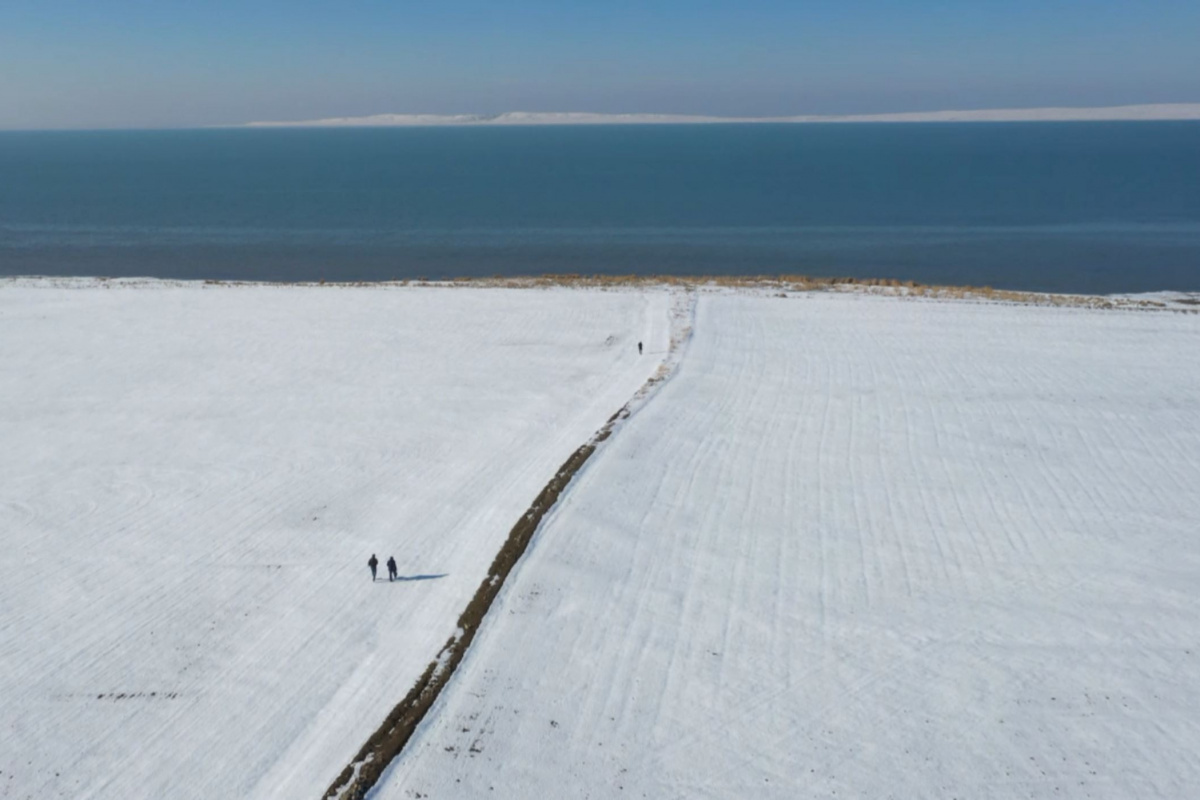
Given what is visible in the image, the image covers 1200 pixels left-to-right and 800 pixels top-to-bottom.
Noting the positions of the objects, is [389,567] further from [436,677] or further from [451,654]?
[436,677]

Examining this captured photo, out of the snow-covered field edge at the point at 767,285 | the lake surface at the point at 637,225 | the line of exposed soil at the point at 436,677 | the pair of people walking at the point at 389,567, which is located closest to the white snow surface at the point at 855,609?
the line of exposed soil at the point at 436,677

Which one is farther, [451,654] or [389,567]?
[389,567]

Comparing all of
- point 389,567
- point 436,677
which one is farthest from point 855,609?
point 389,567

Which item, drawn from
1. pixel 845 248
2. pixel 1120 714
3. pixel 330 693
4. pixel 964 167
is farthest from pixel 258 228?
pixel 964 167

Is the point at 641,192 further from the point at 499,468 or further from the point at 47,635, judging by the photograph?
the point at 47,635

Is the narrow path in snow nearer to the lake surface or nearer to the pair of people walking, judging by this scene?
the pair of people walking

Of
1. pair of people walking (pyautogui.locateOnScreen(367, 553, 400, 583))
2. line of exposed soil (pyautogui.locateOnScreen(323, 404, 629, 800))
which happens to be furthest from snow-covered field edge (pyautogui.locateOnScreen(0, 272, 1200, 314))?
pair of people walking (pyautogui.locateOnScreen(367, 553, 400, 583))
